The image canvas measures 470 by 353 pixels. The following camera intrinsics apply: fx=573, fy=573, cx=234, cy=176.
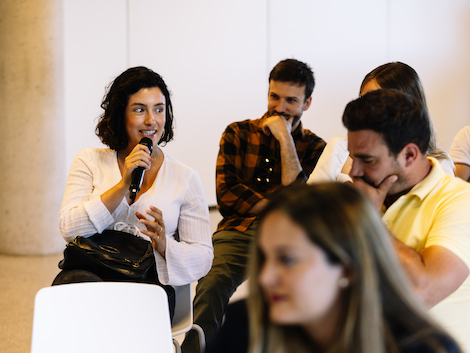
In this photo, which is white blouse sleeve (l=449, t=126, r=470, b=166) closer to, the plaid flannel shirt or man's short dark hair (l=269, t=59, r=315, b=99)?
the plaid flannel shirt

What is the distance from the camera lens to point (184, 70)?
6.51 m

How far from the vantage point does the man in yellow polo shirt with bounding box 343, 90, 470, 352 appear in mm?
1550

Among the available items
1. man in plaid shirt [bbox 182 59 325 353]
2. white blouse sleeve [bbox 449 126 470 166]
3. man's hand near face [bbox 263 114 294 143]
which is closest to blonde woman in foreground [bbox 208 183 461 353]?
man in plaid shirt [bbox 182 59 325 353]

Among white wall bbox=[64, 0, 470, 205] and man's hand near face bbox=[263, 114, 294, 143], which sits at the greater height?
white wall bbox=[64, 0, 470, 205]

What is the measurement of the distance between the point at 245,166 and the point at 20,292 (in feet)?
7.16

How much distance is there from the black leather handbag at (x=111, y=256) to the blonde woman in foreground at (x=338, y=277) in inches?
52.5

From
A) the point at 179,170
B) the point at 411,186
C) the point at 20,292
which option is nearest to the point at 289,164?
the point at 179,170

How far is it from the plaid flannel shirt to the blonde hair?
202 centimetres

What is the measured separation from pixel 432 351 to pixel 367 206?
0.28 meters

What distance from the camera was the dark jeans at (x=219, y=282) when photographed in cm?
270

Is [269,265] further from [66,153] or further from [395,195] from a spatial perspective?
[66,153]

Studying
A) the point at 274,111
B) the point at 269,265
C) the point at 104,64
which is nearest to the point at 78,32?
the point at 104,64

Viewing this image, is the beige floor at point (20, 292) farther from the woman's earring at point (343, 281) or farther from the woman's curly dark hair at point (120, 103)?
the woman's earring at point (343, 281)

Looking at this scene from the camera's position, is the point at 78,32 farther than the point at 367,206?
Yes
